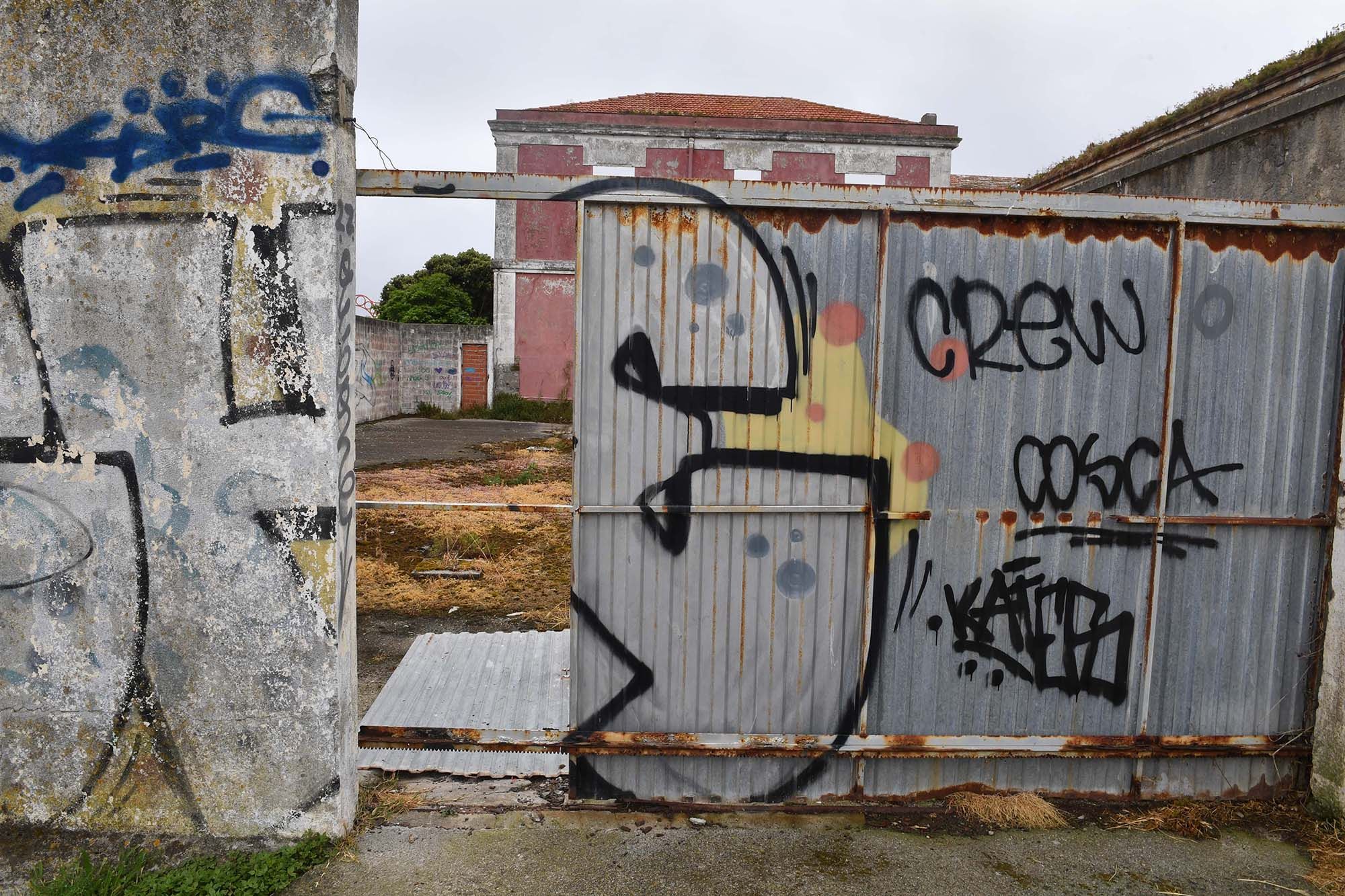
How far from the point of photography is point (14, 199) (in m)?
3.01

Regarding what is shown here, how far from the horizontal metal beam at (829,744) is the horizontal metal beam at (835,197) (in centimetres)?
214

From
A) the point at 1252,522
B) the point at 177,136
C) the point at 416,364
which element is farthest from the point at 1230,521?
the point at 416,364

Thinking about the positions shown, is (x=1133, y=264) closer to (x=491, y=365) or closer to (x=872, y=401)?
(x=872, y=401)

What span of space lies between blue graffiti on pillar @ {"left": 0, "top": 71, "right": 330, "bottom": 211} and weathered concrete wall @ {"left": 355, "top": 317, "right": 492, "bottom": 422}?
1825 centimetres

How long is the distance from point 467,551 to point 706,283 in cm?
531

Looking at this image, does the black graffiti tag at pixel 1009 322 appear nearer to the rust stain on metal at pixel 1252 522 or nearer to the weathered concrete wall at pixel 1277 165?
the rust stain on metal at pixel 1252 522

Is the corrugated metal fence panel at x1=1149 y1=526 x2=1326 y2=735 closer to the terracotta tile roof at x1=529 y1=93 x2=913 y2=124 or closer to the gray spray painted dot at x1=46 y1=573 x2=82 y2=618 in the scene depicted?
the gray spray painted dot at x1=46 y1=573 x2=82 y2=618

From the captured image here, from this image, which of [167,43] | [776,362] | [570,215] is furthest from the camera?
[570,215]

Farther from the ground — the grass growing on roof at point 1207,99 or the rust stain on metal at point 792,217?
the grass growing on roof at point 1207,99

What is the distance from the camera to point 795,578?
348 centimetres

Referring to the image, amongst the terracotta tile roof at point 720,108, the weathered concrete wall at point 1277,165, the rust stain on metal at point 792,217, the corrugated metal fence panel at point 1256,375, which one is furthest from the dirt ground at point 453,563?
the terracotta tile roof at point 720,108

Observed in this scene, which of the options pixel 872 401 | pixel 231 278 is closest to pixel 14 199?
pixel 231 278

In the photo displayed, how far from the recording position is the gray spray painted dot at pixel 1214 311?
3.49 metres

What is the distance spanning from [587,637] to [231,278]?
6.17 feet
